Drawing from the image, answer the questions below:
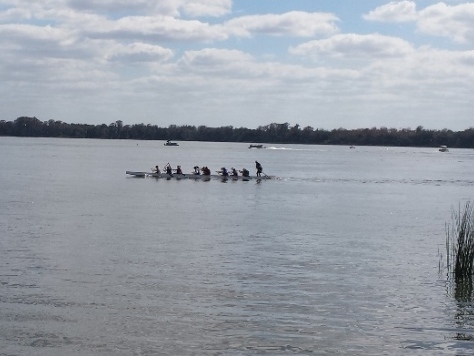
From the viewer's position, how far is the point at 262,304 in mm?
18422

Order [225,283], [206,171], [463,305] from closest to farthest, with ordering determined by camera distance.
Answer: [463,305]
[225,283]
[206,171]

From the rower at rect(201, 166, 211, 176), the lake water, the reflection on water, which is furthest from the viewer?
the rower at rect(201, 166, 211, 176)

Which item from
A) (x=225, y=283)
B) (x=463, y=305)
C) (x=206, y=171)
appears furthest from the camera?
(x=206, y=171)

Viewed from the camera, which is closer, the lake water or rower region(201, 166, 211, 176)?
the lake water

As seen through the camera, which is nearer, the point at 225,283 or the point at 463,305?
the point at 463,305

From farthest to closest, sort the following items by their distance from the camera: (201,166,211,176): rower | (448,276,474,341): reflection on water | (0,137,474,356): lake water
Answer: (201,166,211,176): rower < (448,276,474,341): reflection on water < (0,137,474,356): lake water

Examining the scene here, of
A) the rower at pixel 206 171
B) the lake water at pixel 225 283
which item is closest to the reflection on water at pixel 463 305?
the lake water at pixel 225 283

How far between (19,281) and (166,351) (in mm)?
7408

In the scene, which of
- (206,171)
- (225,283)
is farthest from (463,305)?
(206,171)

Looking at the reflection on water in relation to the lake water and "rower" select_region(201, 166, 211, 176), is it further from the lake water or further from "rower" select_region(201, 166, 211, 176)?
"rower" select_region(201, 166, 211, 176)

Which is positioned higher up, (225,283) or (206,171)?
(206,171)

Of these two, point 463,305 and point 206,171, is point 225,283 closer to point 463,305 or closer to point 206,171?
point 463,305

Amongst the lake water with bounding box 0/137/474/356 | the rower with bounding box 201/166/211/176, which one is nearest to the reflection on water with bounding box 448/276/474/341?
the lake water with bounding box 0/137/474/356

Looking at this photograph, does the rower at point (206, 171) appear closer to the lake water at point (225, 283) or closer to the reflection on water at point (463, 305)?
the lake water at point (225, 283)
